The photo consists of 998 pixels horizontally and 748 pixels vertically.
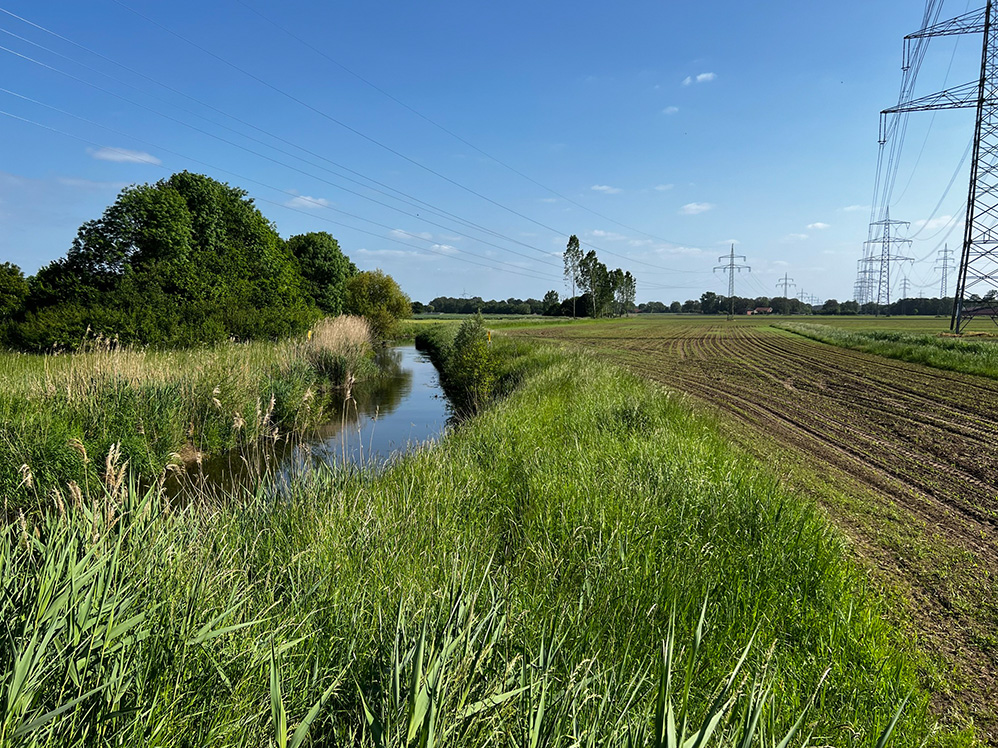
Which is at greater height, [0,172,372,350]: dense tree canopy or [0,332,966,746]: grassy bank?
[0,172,372,350]: dense tree canopy

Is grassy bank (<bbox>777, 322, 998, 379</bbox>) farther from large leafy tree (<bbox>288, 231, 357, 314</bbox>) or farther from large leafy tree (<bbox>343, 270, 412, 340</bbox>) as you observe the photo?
large leafy tree (<bbox>288, 231, 357, 314</bbox>)

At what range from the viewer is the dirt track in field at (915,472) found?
123 inches

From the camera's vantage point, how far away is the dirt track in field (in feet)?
10.3

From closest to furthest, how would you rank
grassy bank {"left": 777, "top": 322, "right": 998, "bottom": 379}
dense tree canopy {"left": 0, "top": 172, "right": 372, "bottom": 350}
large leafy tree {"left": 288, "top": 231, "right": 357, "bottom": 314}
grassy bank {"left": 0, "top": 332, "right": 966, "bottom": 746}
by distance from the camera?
grassy bank {"left": 0, "top": 332, "right": 966, "bottom": 746}
dense tree canopy {"left": 0, "top": 172, "right": 372, "bottom": 350}
grassy bank {"left": 777, "top": 322, "right": 998, "bottom": 379}
large leafy tree {"left": 288, "top": 231, "right": 357, "bottom": 314}

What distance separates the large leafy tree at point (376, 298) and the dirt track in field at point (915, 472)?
2622 centimetres

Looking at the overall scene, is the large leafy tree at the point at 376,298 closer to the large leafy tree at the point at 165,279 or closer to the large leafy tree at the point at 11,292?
the large leafy tree at the point at 165,279

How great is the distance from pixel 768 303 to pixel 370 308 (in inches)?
5002

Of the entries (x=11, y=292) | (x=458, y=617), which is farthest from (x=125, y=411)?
(x=11, y=292)

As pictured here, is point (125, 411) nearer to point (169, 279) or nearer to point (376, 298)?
point (169, 279)

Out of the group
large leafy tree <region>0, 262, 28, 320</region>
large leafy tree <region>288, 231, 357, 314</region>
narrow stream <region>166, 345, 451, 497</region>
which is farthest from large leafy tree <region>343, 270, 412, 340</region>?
large leafy tree <region>0, 262, 28, 320</region>

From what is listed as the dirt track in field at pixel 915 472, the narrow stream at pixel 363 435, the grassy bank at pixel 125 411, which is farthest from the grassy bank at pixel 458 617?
the grassy bank at pixel 125 411

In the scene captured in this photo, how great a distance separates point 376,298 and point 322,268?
174 inches

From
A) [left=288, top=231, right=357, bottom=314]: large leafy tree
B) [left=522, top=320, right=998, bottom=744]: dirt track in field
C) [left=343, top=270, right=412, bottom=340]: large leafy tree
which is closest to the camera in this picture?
[left=522, top=320, right=998, bottom=744]: dirt track in field

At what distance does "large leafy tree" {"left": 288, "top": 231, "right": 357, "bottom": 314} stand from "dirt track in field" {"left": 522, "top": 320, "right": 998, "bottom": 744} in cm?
2787
